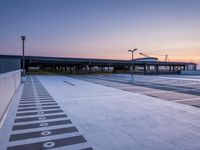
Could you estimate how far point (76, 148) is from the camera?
16.3 ft

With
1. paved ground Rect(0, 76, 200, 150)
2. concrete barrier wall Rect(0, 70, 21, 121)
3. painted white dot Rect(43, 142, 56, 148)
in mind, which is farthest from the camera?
concrete barrier wall Rect(0, 70, 21, 121)

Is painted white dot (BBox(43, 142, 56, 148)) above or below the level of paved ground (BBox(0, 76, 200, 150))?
below

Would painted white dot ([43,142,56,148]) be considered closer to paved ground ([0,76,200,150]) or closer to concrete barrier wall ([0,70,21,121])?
paved ground ([0,76,200,150])

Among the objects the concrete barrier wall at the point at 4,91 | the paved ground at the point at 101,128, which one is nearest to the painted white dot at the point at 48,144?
the paved ground at the point at 101,128

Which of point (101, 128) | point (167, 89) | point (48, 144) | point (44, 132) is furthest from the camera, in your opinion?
point (167, 89)

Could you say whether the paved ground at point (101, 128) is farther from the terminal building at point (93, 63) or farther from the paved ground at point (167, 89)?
the terminal building at point (93, 63)

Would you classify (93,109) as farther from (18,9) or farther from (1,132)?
(18,9)

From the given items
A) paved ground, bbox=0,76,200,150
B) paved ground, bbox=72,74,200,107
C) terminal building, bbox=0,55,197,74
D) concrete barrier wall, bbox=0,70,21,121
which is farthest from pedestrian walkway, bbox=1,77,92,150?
terminal building, bbox=0,55,197,74

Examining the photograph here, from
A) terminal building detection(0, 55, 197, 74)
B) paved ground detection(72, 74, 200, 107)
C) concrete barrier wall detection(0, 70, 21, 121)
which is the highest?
terminal building detection(0, 55, 197, 74)

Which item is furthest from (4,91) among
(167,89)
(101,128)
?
(167,89)

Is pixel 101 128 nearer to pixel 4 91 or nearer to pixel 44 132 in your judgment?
pixel 44 132

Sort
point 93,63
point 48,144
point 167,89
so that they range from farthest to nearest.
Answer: point 93,63 → point 167,89 → point 48,144

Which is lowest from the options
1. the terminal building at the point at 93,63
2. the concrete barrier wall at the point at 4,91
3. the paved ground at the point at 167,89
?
the paved ground at the point at 167,89

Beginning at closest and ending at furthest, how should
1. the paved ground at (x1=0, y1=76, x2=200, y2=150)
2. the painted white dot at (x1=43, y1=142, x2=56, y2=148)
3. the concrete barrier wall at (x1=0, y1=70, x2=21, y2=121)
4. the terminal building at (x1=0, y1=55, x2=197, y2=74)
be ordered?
1. the painted white dot at (x1=43, y1=142, x2=56, y2=148)
2. the paved ground at (x1=0, y1=76, x2=200, y2=150)
3. the concrete barrier wall at (x1=0, y1=70, x2=21, y2=121)
4. the terminal building at (x1=0, y1=55, x2=197, y2=74)
